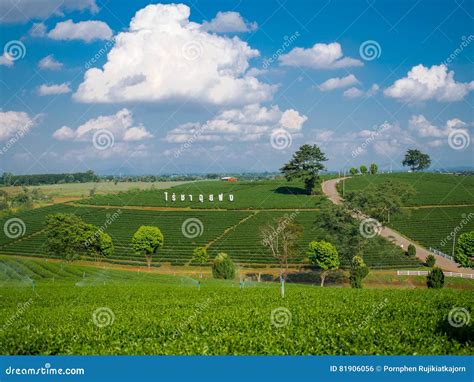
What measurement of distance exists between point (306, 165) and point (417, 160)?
4016 centimetres

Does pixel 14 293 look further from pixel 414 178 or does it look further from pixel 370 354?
pixel 414 178

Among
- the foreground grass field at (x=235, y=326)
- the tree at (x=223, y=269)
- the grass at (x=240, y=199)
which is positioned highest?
the grass at (x=240, y=199)

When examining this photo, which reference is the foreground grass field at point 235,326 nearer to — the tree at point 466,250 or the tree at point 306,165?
the tree at point 466,250

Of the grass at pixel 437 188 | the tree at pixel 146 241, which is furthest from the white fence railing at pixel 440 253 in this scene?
the tree at pixel 146 241

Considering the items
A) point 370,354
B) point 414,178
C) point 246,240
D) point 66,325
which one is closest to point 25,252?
point 246,240

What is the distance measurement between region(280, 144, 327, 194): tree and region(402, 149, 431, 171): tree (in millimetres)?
36278

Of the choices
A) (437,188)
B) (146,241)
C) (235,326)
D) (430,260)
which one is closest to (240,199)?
(437,188)

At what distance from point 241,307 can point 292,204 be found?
57541 millimetres

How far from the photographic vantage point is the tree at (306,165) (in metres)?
70.6

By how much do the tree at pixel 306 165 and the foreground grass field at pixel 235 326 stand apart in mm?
55081

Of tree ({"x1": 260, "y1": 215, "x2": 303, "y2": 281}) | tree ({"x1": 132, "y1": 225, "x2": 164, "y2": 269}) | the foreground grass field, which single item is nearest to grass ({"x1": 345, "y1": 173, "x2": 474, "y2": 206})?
tree ({"x1": 260, "y1": 215, "x2": 303, "y2": 281})

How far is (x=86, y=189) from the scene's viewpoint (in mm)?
87625

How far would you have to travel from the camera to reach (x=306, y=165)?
71.1 meters

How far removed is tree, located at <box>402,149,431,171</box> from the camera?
3708 inches
